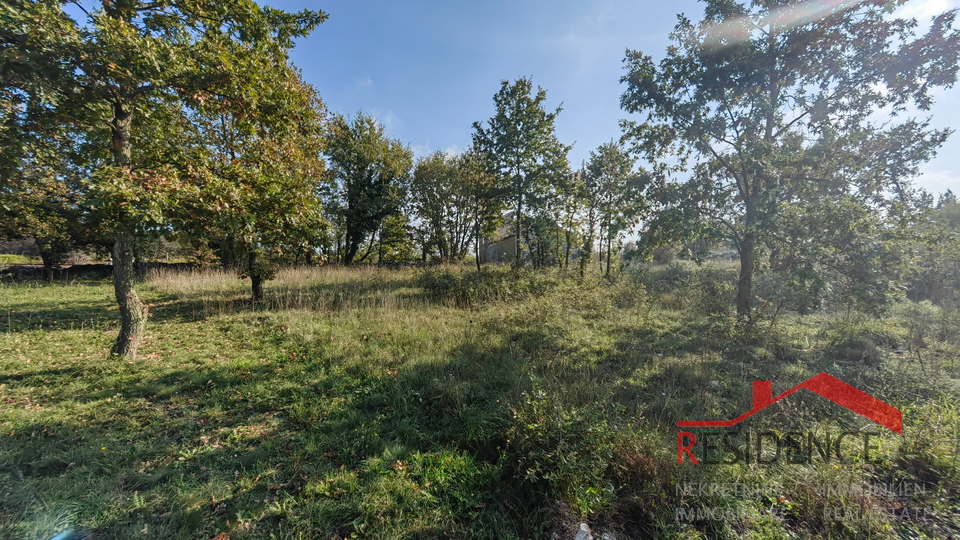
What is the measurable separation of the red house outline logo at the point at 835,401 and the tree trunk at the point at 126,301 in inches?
347

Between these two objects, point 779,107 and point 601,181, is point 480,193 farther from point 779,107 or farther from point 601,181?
point 779,107

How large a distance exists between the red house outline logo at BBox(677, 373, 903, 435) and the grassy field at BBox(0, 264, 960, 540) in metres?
0.15

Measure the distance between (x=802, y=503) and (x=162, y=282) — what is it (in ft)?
62.5

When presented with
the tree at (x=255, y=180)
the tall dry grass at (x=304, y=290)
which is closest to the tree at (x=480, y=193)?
the tall dry grass at (x=304, y=290)

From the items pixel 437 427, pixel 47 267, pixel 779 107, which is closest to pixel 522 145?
pixel 779 107

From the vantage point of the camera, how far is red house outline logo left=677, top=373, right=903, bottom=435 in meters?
3.74

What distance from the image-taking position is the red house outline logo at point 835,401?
3.74 metres

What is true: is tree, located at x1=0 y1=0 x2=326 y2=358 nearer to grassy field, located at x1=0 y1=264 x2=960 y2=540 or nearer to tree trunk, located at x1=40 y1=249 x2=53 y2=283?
grassy field, located at x1=0 y1=264 x2=960 y2=540

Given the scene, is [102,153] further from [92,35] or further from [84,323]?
[84,323]

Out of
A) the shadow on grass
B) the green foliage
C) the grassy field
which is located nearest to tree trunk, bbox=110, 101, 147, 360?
the grassy field

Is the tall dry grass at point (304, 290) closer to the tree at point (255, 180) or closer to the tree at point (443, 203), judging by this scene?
the tree at point (255, 180)

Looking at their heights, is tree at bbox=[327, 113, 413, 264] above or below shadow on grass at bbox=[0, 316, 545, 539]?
above

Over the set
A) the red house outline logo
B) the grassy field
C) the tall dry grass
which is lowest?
the red house outline logo

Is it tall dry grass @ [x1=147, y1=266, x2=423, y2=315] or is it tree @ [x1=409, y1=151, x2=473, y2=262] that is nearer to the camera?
tall dry grass @ [x1=147, y1=266, x2=423, y2=315]
